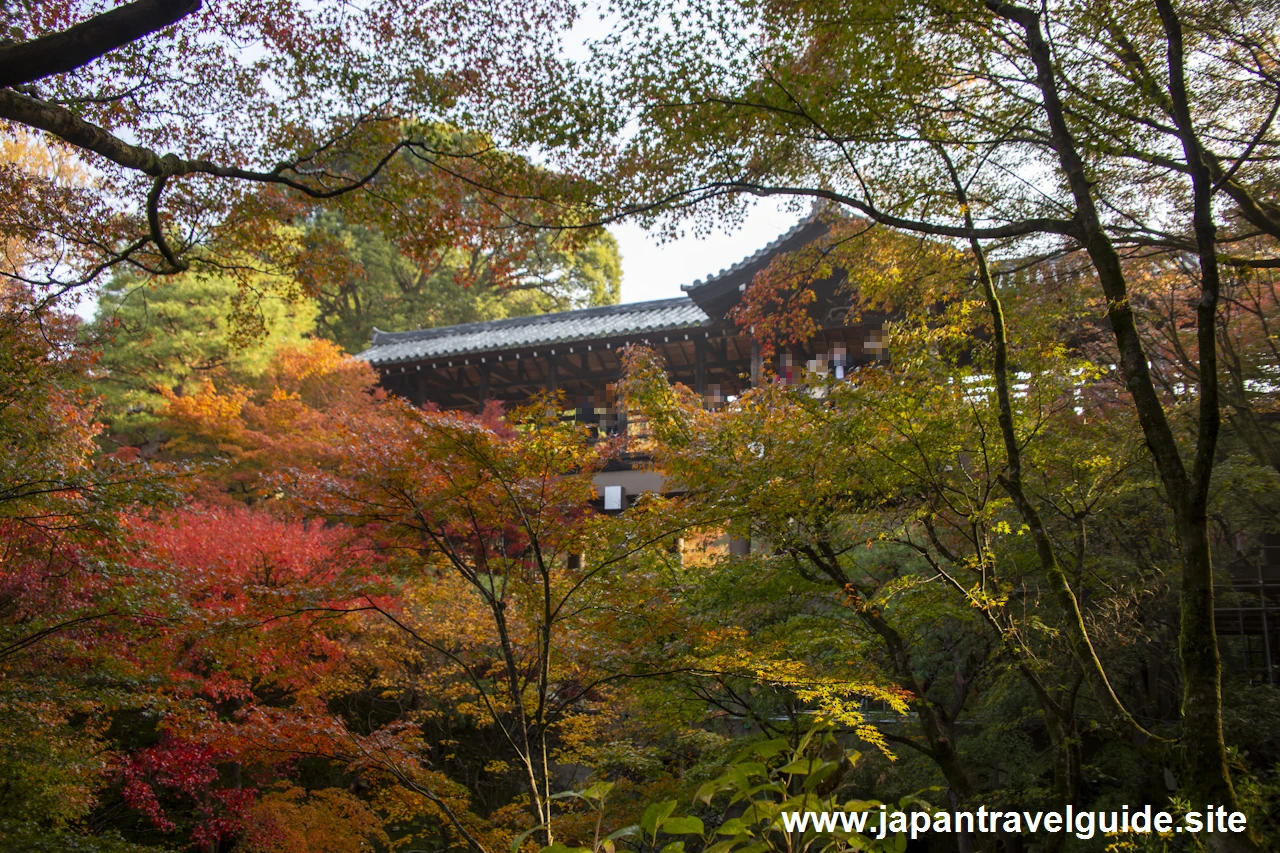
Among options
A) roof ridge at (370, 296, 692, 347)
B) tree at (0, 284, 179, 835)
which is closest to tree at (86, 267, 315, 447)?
roof ridge at (370, 296, 692, 347)

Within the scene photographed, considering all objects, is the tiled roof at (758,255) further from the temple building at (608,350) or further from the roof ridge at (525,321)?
the roof ridge at (525,321)

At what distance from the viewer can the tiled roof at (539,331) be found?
49.3ft

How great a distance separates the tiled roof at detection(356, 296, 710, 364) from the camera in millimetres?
15039

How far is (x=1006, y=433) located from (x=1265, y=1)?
10.2 ft

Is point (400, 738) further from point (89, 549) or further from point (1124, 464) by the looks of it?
point (1124, 464)

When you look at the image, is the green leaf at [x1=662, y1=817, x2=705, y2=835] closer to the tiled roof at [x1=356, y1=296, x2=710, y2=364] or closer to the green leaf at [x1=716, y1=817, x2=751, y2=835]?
the green leaf at [x1=716, y1=817, x2=751, y2=835]

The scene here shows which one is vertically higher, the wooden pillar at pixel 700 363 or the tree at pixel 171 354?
the tree at pixel 171 354

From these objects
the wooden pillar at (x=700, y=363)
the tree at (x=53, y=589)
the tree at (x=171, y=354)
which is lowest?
the tree at (x=53, y=589)

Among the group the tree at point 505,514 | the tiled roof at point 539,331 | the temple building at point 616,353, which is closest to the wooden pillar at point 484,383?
the temple building at point 616,353

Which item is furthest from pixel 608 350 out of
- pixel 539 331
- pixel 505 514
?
pixel 505 514

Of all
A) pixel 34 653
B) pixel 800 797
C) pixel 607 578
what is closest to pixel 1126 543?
pixel 607 578

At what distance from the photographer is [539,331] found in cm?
1845

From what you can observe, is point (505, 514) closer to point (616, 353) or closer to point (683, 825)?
point (683, 825)

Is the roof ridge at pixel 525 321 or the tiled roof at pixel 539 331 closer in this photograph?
the tiled roof at pixel 539 331
